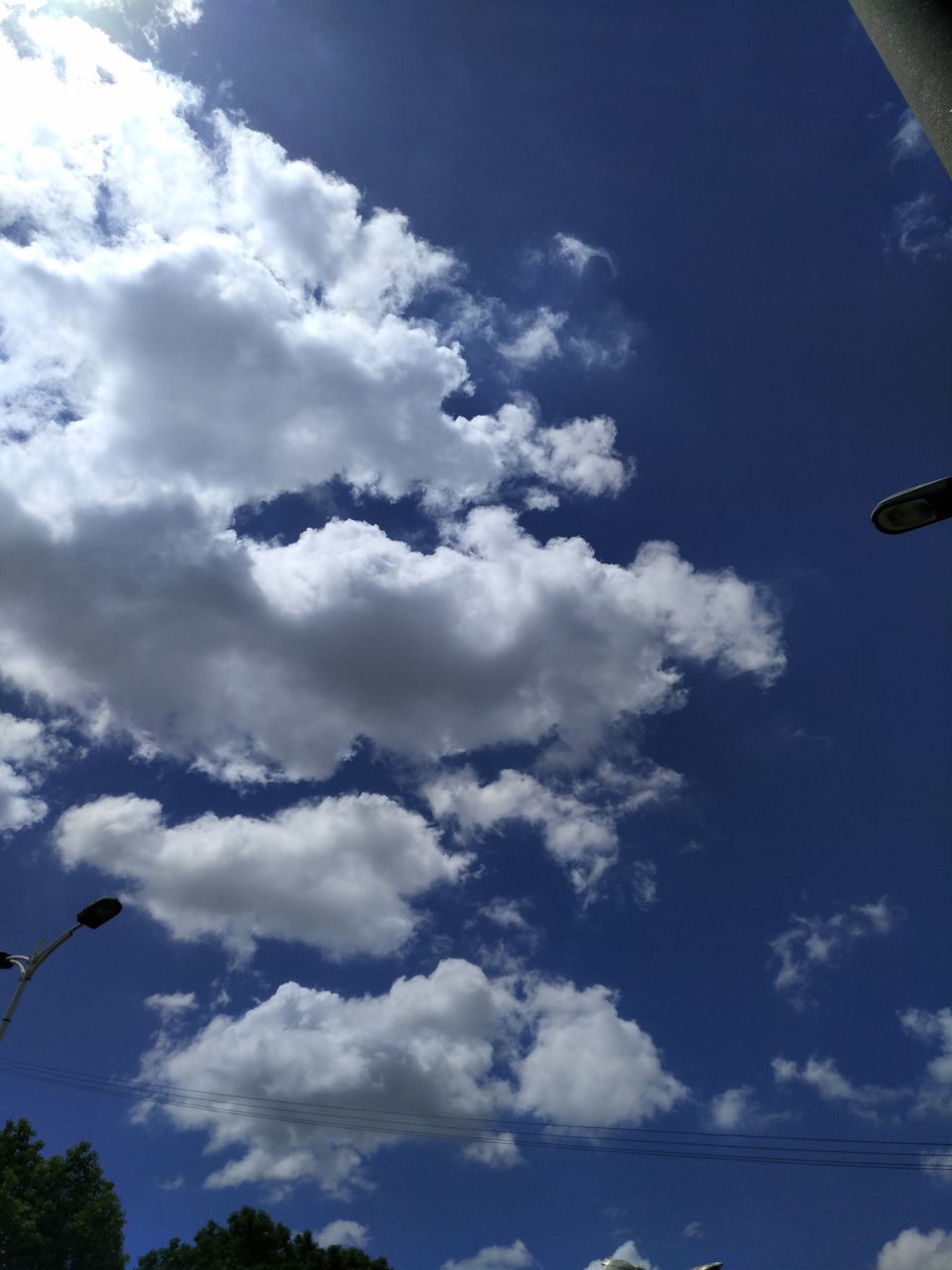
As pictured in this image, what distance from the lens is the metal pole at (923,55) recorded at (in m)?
2.65

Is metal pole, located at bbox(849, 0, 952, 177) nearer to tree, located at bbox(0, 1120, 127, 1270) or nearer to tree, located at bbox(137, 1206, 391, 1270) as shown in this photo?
tree, located at bbox(0, 1120, 127, 1270)

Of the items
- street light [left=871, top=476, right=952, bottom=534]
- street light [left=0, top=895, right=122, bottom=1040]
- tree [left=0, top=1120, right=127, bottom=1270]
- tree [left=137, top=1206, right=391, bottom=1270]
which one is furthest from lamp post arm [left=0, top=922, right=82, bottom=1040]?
tree [left=137, top=1206, right=391, bottom=1270]

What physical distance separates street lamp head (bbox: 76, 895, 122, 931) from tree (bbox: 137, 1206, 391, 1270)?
4214cm

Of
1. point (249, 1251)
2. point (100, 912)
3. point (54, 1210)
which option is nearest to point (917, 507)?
point (100, 912)

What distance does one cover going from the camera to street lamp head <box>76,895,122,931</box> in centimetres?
1619

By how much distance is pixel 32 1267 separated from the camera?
38031 millimetres

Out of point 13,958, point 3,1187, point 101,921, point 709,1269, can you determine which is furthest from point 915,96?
point 3,1187

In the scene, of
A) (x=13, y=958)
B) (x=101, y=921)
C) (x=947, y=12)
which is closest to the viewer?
(x=947, y=12)

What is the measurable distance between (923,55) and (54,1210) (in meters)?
51.9

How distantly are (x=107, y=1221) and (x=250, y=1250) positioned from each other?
1064cm

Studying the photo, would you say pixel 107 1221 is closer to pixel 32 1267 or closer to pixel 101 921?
pixel 32 1267

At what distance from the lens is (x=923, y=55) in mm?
2736

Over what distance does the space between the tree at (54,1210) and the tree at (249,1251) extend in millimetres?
8418

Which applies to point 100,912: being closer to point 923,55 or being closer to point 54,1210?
point 923,55
